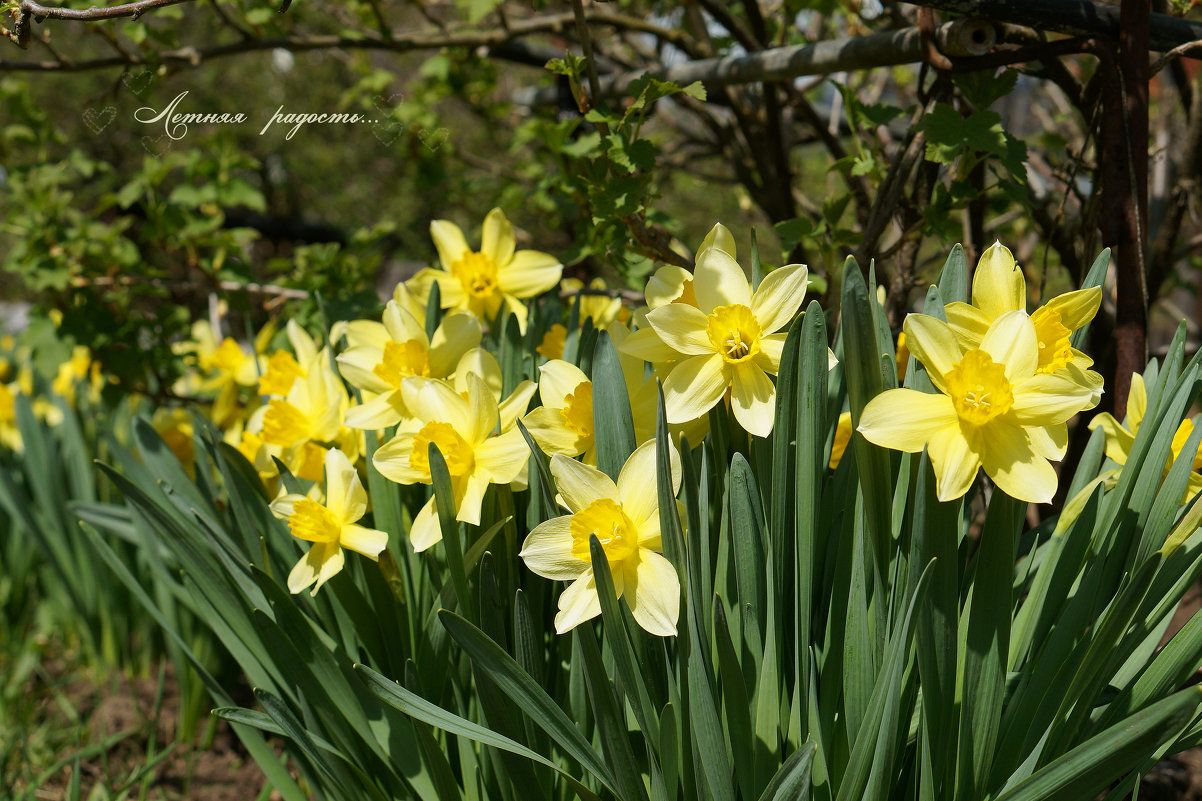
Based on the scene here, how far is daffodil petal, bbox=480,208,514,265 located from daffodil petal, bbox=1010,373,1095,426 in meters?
0.85

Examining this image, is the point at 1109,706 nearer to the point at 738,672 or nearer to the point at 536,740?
the point at 738,672

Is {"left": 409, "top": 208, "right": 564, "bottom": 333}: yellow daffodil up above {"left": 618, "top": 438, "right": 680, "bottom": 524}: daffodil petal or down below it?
above

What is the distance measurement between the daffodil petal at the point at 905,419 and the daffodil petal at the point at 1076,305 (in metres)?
0.19

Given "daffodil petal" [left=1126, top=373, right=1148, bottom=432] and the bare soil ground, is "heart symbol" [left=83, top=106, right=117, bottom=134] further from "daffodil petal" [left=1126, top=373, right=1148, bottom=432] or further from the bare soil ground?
"daffodil petal" [left=1126, top=373, right=1148, bottom=432]

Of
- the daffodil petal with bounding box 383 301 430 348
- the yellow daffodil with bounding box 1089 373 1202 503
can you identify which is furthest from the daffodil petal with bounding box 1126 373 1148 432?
the daffodil petal with bounding box 383 301 430 348

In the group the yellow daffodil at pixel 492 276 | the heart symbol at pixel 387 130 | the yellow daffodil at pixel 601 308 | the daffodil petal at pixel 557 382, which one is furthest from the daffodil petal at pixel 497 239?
the daffodil petal at pixel 557 382

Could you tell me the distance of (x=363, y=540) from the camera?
41.2 inches

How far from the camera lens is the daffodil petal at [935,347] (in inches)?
30.7

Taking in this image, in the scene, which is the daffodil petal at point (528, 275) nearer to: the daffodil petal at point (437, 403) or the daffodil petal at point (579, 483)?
the daffodil petal at point (437, 403)

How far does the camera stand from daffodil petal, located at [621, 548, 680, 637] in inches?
31.6

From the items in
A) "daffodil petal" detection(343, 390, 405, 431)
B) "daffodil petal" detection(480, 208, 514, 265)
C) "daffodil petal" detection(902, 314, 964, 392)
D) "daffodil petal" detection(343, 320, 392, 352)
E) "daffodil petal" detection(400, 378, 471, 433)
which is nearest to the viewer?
"daffodil petal" detection(902, 314, 964, 392)

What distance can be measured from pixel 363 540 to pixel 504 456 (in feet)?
0.74

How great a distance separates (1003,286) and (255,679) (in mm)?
1050

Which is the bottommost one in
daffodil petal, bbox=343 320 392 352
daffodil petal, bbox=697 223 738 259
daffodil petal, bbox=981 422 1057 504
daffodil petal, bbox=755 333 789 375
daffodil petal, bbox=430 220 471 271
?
daffodil petal, bbox=981 422 1057 504
